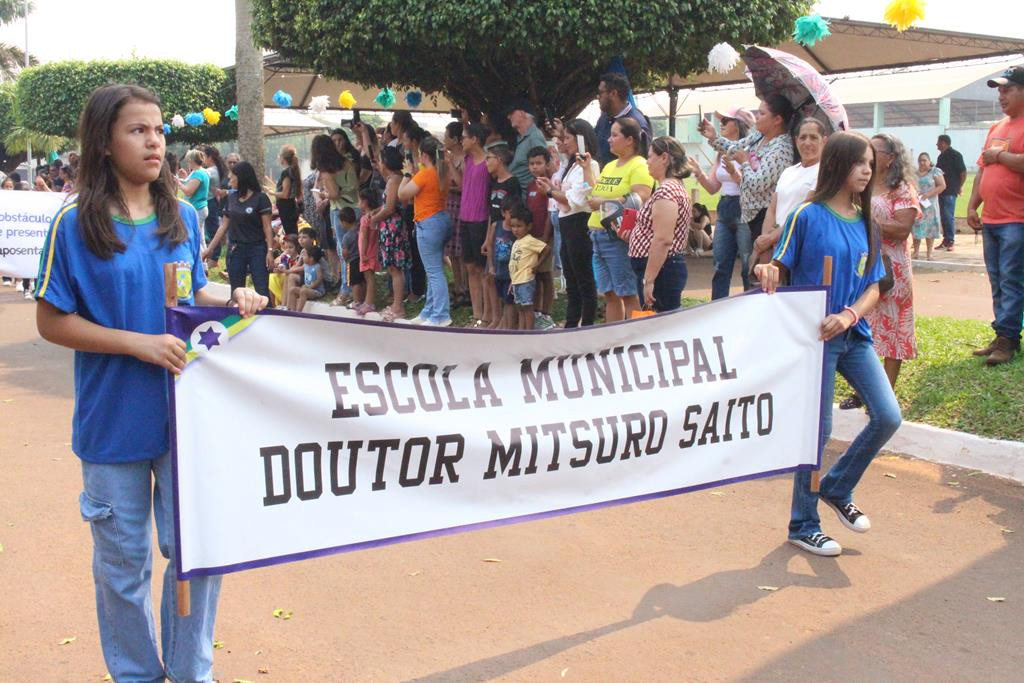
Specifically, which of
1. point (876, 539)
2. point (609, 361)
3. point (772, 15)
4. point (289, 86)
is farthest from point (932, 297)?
point (289, 86)

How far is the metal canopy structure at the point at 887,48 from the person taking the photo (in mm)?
15742

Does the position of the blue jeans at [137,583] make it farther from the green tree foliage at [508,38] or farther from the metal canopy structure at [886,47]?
the metal canopy structure at [886,47]

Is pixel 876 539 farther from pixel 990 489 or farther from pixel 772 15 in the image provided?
pixel 772 15

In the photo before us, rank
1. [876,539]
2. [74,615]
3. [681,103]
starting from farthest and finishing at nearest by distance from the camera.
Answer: [681,103], [876,539], [74,615]

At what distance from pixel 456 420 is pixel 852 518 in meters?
2.26

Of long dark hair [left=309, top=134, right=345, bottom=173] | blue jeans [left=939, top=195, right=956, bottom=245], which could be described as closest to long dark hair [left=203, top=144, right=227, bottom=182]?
long dark hair [left=309, top=134, right=345, bottom=173]

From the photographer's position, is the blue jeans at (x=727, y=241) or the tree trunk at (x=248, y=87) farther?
the tree trunk at (x=248, y=87)

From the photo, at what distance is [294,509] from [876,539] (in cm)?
302

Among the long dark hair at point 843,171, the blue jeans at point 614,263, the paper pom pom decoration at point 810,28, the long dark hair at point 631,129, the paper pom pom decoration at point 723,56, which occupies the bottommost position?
the blue jeans at point 614,263

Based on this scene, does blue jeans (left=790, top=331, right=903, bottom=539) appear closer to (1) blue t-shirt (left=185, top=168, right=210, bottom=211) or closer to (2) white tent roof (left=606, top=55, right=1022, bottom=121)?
(1) blue t-shirt (left=185, top=168, right=210, bottom=211)

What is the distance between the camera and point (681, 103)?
2166 centimetres

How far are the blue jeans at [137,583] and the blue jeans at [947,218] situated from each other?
1748 centimetres

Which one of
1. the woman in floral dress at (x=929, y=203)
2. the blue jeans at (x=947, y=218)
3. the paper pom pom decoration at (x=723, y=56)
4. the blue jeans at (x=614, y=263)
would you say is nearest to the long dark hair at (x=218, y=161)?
the paper pom pom decoration at (x=723, y=56)

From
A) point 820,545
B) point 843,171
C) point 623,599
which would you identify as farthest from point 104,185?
point 820,545
